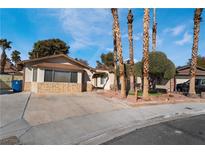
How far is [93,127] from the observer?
7.16 meters

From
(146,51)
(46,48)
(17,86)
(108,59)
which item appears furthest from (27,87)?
(108,59)

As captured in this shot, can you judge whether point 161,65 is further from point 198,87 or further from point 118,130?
point 118,130

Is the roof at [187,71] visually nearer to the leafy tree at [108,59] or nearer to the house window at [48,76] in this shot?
the house window at [48,76]

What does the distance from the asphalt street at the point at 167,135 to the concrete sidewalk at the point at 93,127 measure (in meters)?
0.46

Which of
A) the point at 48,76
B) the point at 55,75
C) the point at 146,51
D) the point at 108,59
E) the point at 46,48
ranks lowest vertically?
the point at 48,76

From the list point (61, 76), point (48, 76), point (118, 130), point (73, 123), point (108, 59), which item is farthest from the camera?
point (108, 59)

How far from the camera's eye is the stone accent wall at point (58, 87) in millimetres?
16569

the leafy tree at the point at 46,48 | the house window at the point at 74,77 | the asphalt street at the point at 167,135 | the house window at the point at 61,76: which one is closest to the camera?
the asphalt street at the point at 167,135

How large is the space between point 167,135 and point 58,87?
1268 centimetres

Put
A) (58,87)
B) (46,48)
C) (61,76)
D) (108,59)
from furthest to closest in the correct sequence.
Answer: (108,59) < (46,48) < (61,76) < (58,87)

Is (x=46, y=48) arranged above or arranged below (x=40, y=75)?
above

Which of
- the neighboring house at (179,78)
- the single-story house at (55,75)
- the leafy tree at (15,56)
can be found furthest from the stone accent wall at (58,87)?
the leafy tree at (15,56)

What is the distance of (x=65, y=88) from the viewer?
17.7 meters
